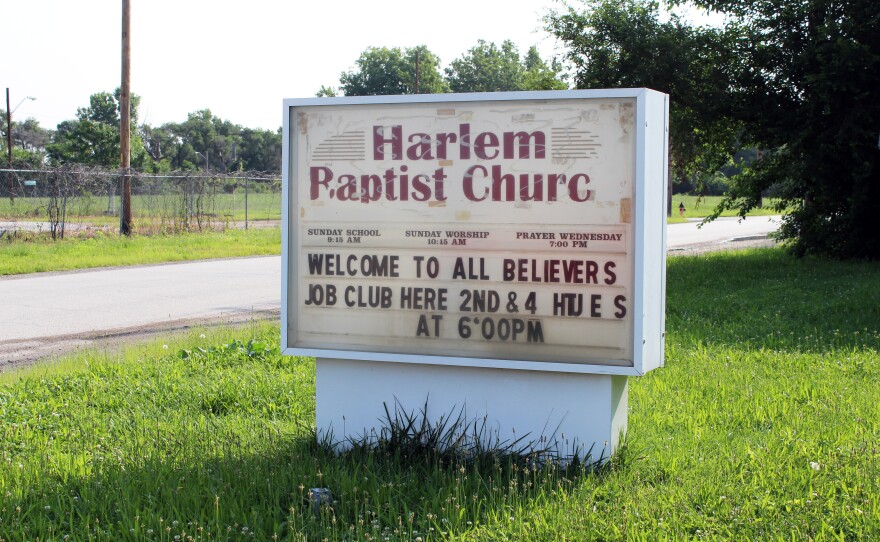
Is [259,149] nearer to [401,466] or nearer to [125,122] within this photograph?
[125,122]

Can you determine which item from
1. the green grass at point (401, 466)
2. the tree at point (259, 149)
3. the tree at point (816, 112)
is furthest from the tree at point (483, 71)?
the green grass at point (401, 466)

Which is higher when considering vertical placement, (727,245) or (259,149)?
(259,149)

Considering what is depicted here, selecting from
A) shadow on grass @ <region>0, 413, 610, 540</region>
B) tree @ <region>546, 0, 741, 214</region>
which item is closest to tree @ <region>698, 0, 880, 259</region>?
tree @ <region>546, 0, 741, 214</region>

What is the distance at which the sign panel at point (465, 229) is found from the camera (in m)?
4.85

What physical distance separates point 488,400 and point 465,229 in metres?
0.89

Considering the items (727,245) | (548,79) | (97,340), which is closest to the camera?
(97,340)

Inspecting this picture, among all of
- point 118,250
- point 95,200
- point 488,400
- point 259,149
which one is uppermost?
point 259,149

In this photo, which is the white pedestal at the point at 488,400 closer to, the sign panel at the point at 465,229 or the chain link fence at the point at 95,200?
the sign panel at the point at 465,229

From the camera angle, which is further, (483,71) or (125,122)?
(483,71)

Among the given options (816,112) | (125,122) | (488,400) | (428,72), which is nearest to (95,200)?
(125,122)

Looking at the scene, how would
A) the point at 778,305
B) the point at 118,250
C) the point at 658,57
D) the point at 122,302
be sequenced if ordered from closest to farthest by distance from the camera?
the point at 778,305 → the point at 122,302 → the point at 658,57 → the point at 118,250

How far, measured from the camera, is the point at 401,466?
4.78m

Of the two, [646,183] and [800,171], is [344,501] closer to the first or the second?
[646,183]

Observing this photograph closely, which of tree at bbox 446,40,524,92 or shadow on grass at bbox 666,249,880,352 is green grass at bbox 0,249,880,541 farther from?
tree at bbox 446,40,524,92
